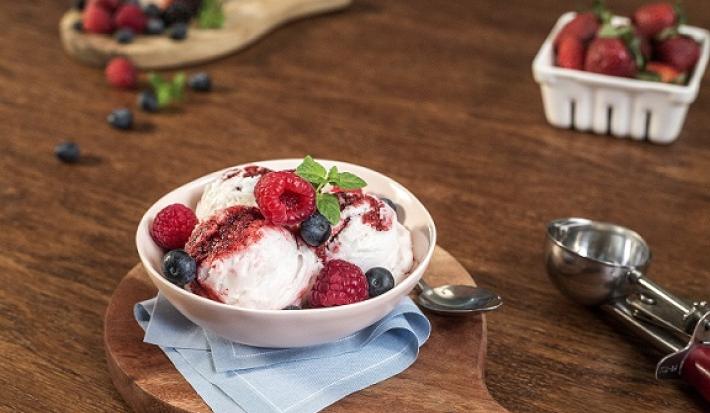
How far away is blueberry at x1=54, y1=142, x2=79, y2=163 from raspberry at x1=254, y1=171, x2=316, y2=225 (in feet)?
2.52

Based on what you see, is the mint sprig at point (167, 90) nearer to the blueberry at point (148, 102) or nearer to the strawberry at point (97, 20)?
the blueberry at point (148, 102)

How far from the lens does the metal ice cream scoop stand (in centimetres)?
114

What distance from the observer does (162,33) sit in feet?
7.17

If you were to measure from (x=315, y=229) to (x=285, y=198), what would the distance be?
0.05 m

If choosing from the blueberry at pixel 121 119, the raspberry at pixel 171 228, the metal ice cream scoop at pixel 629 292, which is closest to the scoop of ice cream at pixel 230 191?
the raspberry at pixel 171 228

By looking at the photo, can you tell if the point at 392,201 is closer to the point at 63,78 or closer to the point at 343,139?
the point at 343,139

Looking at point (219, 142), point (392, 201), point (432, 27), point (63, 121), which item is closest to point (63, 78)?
point (63, 121)

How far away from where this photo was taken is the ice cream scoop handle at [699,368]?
112 centimetres

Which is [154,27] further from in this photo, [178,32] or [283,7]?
[283,7]

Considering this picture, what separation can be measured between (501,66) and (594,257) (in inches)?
35.5

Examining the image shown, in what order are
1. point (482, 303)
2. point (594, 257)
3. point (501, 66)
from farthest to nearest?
1. point (501, 66)
2. point (594, 257)
3. point (482, 303)

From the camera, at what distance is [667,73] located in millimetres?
1812

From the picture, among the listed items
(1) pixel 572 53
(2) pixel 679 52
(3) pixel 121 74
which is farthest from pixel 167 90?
(2) pixel 679 52

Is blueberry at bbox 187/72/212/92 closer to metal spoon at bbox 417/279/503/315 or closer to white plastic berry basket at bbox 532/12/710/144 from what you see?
white plastic berry basket at bbox 532/12/710/144
